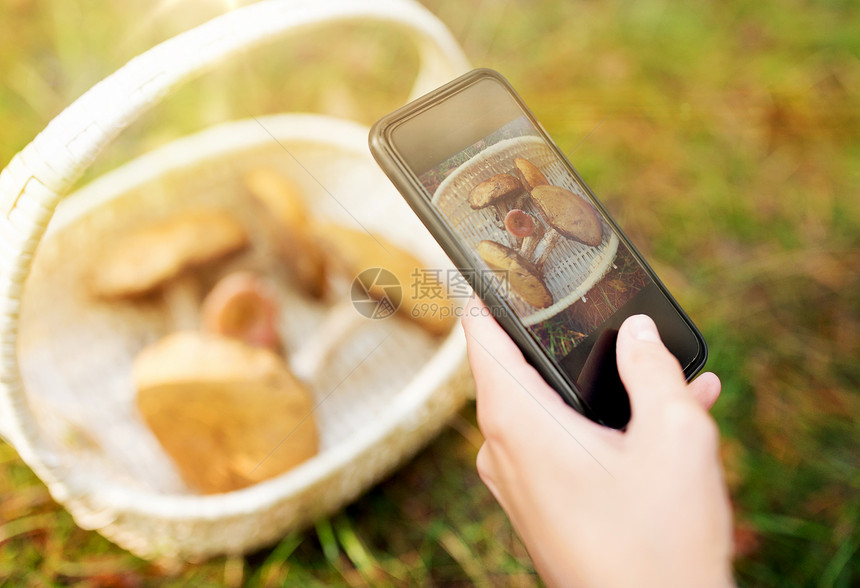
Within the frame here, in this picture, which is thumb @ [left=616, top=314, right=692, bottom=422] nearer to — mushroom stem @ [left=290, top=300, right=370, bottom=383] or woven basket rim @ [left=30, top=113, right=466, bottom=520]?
woven basket rim @ [left=30, top=113, right=466, bottom=520]

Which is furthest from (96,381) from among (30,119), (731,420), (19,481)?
(731,420)

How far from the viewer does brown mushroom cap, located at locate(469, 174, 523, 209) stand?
640 mm

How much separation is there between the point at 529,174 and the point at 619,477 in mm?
360

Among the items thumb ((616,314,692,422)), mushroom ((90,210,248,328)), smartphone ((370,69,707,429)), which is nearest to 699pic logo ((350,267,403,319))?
mushroom ((90,210,248,328))

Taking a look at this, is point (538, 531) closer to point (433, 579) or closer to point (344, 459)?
point (344, 459)

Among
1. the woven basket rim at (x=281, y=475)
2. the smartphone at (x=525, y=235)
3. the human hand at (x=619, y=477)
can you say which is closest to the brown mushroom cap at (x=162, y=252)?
the woven basket rim at (x=281, y=475)

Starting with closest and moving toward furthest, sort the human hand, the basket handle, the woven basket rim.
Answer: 1. the human hand
2. the basket handle
3. the woven basket rim

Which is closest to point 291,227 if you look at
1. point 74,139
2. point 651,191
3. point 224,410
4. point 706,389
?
point 224,410

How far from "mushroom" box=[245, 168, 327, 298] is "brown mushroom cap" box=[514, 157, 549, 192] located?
0.50m

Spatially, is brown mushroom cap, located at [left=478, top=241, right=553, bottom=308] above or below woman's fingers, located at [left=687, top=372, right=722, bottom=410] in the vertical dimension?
above

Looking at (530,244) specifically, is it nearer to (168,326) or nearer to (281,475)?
(281,475)

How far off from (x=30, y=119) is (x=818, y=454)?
1946 millimetres

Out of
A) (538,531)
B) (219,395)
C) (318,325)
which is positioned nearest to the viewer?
(538,531)

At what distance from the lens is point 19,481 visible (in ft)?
3.35
